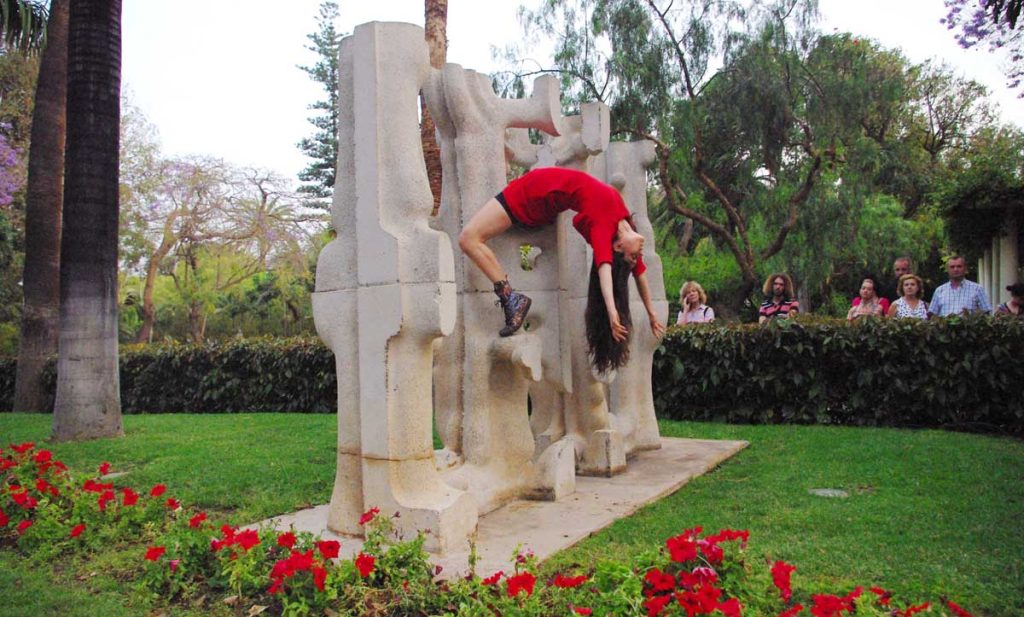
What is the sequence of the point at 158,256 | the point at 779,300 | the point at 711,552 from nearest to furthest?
1. the point at 711,552
2. the point at 779,300
3. the point at 158,256

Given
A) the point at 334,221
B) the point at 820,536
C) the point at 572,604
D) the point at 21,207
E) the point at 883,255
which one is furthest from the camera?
the point at 883,255

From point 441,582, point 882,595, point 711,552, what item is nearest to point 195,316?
point 441,582

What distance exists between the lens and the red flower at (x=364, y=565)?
364 centimetres

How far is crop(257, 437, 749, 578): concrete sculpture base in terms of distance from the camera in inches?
176

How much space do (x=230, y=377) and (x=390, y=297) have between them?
9999mm

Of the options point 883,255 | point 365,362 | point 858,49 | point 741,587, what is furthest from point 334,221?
point 883,255

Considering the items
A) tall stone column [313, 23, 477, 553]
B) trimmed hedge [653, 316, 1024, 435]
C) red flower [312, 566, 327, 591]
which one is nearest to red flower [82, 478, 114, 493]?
tall stone column [313, 23, 477, 553]

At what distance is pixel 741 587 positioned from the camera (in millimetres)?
3389

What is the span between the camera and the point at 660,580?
3.22 meters

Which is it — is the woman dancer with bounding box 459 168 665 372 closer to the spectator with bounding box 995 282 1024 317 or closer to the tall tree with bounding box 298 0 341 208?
the spectator with bounding box 995 282 1024 317

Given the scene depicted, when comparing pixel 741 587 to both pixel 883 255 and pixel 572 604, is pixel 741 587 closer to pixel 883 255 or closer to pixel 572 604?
pixel 572 604

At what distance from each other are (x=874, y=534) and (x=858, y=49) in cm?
1677

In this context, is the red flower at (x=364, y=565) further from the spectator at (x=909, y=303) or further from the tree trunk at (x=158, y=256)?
the tree trunk at (x=158, y=256)

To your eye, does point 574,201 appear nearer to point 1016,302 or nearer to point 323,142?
point 1016,302
